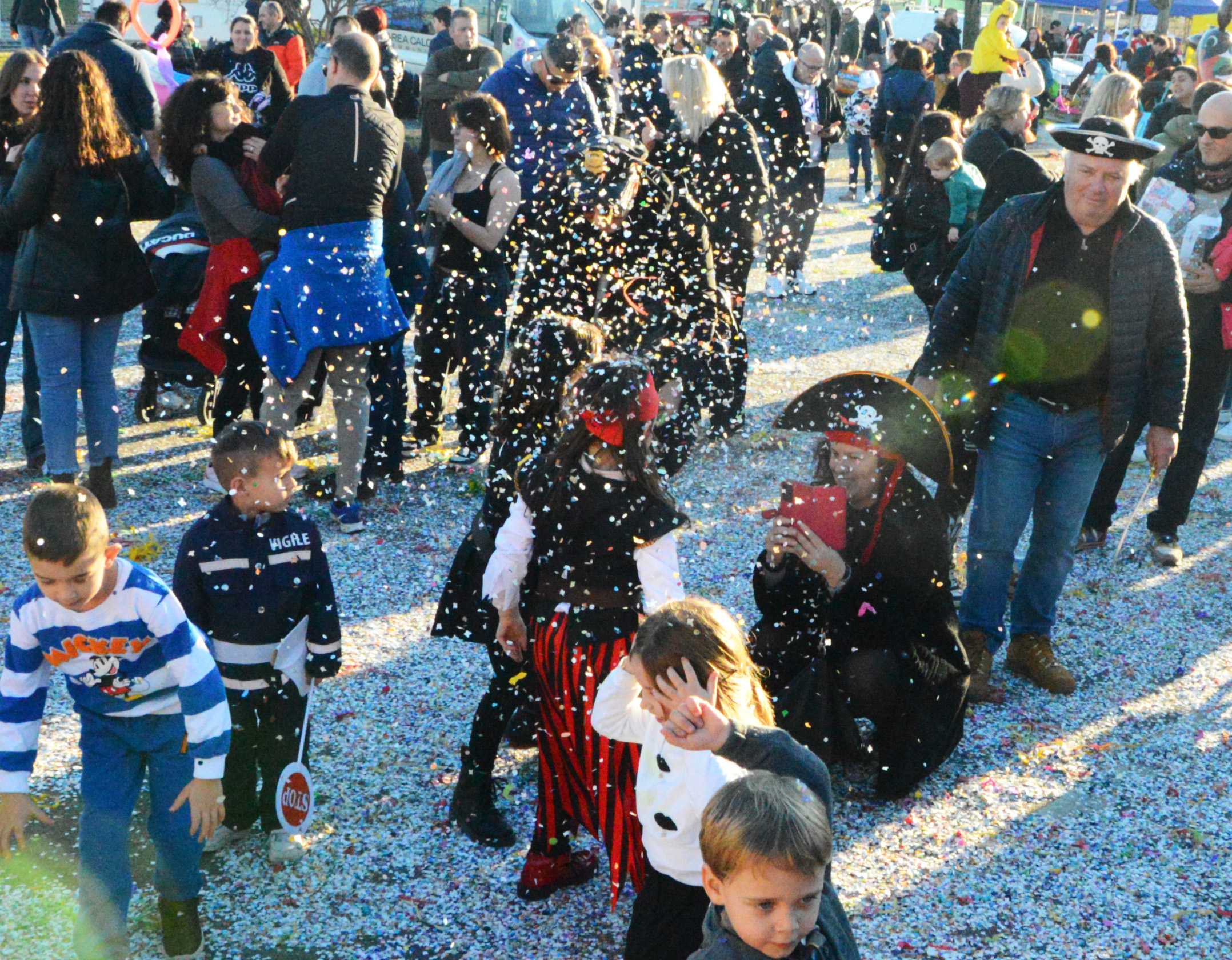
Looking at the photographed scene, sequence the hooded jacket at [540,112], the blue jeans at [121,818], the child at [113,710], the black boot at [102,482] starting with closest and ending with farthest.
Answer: the child at [113,710], the blue jeans at [121,818], the black boot at [102,482], the hooded jacket at [540,112]

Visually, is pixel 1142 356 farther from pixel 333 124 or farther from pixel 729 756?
pixel 333 124

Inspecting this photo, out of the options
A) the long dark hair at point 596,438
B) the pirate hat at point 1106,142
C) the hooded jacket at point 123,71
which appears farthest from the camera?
the hooded jacket at point 123,71

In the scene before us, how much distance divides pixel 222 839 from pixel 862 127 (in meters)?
12.2

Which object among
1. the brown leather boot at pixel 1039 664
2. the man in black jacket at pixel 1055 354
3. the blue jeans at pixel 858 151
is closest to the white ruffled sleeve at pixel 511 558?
the man in black jacket at pixel 1055 354

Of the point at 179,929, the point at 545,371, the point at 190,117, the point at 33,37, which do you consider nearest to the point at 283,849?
the point at 179,929

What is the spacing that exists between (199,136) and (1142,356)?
14.2ft

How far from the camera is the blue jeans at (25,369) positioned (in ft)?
19.5

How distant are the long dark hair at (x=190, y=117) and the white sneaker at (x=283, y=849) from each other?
364 centimetres

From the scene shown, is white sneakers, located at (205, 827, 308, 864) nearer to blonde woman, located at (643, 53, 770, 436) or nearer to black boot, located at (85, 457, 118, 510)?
black boot, located at (85, 457, 118, 510)

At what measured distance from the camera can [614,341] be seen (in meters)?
5.86

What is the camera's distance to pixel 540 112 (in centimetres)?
774

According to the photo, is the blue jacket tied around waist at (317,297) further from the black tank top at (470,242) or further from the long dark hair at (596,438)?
the long dark hair at (596,438)

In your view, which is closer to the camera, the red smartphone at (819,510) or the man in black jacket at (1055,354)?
the red smartphone at (819,510)

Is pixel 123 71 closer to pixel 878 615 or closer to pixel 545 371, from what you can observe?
pixel 545 371
